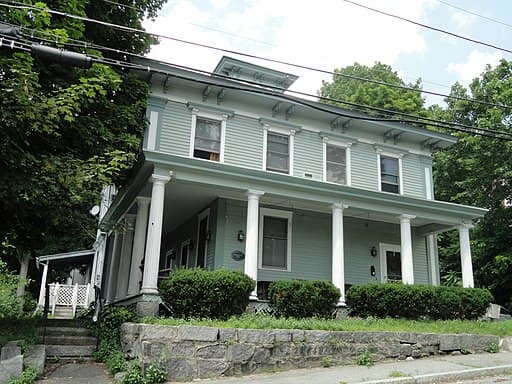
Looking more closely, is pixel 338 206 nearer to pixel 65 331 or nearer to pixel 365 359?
pixel 365 359

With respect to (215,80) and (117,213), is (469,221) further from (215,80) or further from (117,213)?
(117,213)

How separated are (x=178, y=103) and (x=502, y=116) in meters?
15.1

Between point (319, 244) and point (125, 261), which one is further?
point (319, 244)

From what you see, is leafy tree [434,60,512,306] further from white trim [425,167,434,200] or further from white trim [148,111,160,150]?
white trim [148,111,160,150]

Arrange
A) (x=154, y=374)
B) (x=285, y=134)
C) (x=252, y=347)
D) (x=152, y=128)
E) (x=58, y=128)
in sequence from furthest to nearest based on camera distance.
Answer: (x=285, y=134) → (x=152, y=128) → (x=58, y=128) → (x=252, y=347) → (x=154, y=374)

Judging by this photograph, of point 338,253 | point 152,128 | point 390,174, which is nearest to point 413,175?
point 390,174

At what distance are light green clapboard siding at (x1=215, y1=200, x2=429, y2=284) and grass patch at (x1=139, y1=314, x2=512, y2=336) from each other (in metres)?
3.30

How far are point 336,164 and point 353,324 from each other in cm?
693

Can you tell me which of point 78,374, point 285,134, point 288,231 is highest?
point 285,134

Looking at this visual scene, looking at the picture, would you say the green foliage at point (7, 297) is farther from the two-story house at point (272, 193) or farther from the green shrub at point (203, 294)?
the green shrub at point (203, 294)

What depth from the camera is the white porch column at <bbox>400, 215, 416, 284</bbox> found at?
492 inches

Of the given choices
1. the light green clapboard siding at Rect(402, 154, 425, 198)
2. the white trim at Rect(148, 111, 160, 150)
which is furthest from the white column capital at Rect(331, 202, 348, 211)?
the white trim at Rect(148, 111, 160, 150)

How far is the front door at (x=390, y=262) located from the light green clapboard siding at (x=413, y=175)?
7.30 feet

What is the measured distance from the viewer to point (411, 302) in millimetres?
11109
